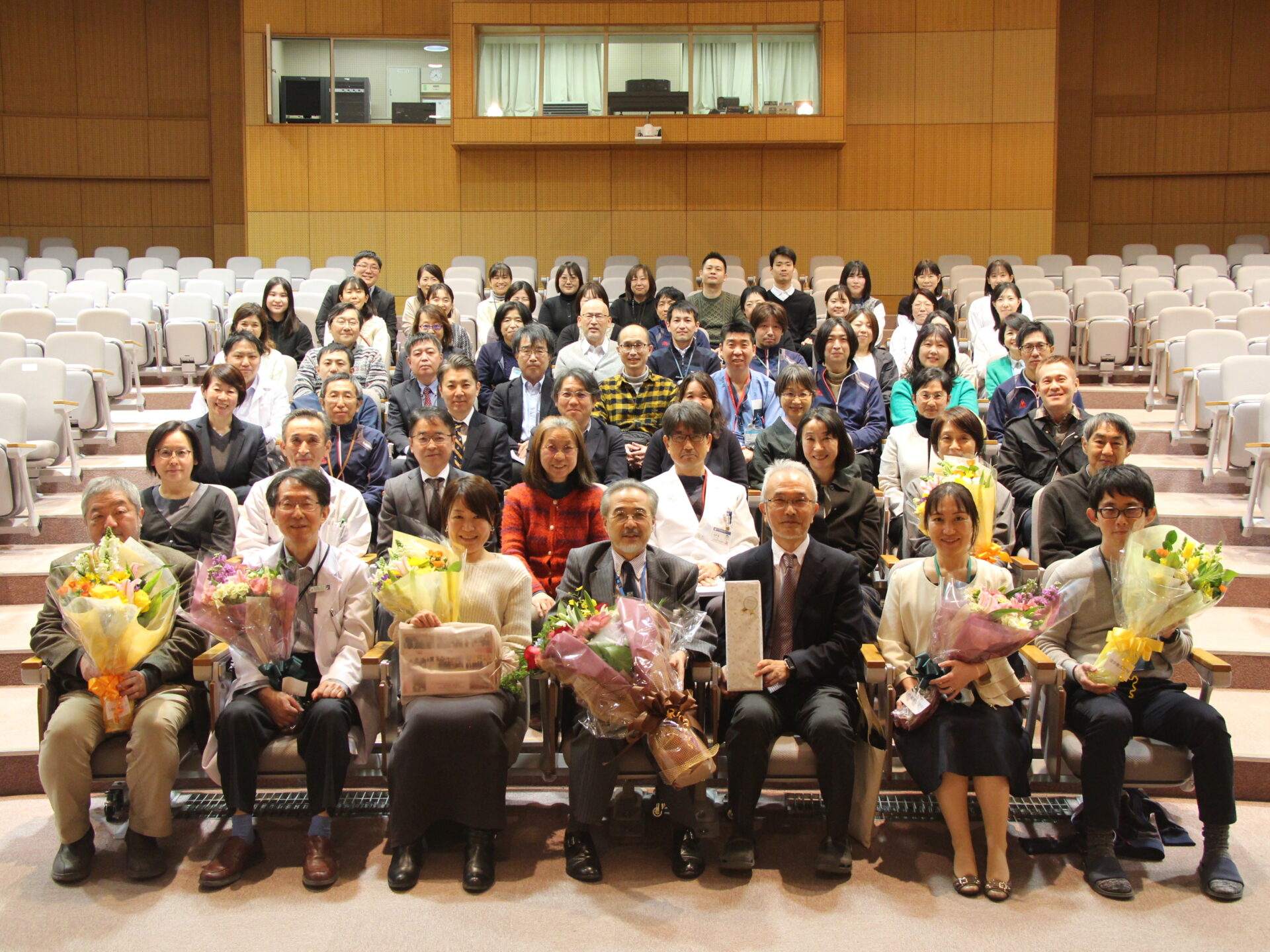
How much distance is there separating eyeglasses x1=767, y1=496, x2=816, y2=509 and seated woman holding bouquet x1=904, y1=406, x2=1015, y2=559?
0.78m

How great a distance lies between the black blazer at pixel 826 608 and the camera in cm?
323

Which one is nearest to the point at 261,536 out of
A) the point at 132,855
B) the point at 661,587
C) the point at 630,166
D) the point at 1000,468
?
the point at 132,855

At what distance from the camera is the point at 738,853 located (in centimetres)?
303


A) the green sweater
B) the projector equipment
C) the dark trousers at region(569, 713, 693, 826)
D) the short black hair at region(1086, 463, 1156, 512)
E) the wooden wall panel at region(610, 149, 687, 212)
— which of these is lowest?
the dark trousers at region(569, 713, 693, 826)

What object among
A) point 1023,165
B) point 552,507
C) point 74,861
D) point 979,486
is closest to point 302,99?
point 1023,165

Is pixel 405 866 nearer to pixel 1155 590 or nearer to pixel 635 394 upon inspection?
pixel 1155 590

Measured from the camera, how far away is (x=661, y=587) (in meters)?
3.33

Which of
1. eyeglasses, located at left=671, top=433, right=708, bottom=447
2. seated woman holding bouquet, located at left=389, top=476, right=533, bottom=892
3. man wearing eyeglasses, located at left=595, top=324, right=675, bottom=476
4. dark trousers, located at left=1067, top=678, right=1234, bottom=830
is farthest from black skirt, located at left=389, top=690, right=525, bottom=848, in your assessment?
man wearing eyeglasses, located at left=595, top=324, right=675, bottom=476

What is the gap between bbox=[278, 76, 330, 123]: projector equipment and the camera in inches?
415

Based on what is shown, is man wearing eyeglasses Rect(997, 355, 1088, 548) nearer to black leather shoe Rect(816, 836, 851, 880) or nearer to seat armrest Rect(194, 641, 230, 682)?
black leather shoe Rect(816, 836, 851, 880)

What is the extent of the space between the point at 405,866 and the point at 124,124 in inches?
441

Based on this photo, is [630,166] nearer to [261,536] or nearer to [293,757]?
[261,536]

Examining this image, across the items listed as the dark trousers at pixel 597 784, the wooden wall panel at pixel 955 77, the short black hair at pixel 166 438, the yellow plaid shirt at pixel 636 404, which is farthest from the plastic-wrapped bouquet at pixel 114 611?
the wooden wall panel at pixel 955 77

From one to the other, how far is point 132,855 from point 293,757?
0.47 meters
